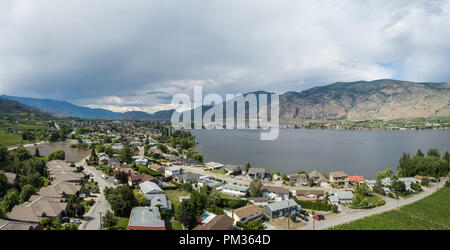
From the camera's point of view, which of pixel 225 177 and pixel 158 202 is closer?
pixel 158 202

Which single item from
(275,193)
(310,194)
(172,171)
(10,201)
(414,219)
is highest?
(10,201)

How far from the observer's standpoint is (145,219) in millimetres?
12477

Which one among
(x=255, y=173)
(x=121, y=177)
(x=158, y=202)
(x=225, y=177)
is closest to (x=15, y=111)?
(x=121, y=177)

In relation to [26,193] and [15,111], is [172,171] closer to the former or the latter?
[26,193]

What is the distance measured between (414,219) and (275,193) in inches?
346

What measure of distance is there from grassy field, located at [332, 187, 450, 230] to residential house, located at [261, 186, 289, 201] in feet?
17.9

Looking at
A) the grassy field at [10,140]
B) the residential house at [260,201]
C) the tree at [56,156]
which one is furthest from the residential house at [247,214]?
the grassy field at [10,140]

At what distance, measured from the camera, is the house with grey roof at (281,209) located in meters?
14.9

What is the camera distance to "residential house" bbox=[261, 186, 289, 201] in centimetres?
1855

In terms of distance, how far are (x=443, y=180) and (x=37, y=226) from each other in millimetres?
33443

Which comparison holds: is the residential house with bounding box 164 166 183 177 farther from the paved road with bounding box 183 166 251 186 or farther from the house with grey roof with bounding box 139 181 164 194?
the house with grey roof with bounding box 139 181 164 194

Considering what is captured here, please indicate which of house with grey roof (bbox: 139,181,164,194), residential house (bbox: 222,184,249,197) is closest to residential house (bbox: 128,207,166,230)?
house with grey roof (bbox: 139,181,164,194)

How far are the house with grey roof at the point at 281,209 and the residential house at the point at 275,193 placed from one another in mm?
2738
